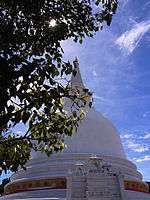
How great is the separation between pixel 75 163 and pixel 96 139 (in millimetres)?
3392

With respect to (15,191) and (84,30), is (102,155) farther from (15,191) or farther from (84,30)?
(84,30)

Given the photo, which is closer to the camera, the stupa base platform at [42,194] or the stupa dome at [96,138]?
the stupa base platform at [42,194]

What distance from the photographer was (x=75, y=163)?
24.5 meters

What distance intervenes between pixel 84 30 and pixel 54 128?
192 cm

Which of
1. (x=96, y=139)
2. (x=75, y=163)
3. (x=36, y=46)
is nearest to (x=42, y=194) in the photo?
(x=75, y=163)

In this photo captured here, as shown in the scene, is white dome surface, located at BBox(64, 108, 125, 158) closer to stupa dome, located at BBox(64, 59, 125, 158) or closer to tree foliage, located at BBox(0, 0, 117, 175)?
stupa dome, located at BBox(64, 59, 125, 158)

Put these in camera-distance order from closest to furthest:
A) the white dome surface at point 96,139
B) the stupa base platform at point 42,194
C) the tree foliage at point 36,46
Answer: the tree foliage at point 36,46
the stupa base platform at point 42,194
the white dome surface at point 96,139

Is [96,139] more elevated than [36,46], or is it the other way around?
[96,139]

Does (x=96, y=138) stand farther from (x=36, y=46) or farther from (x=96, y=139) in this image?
(x=36, y=46)

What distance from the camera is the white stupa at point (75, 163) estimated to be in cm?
2303

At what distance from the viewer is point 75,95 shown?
7.60 meters

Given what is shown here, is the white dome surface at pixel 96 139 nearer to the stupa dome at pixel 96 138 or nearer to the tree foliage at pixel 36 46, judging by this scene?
the stupa dome at pixel 96 138

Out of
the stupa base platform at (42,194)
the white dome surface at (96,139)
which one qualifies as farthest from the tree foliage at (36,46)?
the white dome surface at (96,139)

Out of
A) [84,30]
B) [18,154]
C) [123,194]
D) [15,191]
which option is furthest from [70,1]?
[15,191]
